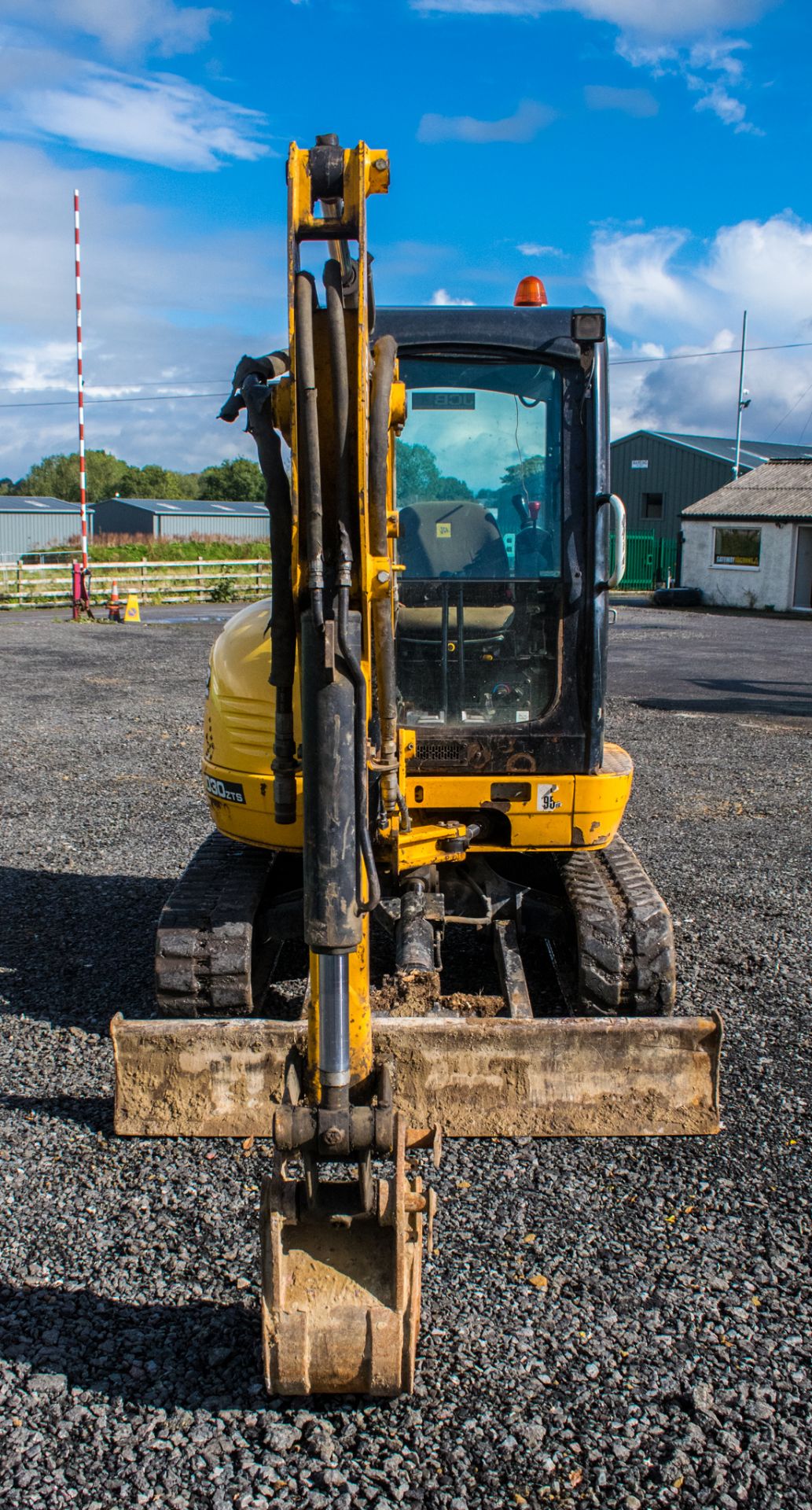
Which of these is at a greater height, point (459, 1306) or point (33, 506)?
point (33, 506)

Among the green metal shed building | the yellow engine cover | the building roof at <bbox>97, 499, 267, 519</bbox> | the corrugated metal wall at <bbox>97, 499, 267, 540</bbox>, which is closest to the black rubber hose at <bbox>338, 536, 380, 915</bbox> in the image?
the yellow engine cover

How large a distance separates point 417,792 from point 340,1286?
2.13 metres

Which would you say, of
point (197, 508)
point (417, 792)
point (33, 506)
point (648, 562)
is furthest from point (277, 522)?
point (197, 508)

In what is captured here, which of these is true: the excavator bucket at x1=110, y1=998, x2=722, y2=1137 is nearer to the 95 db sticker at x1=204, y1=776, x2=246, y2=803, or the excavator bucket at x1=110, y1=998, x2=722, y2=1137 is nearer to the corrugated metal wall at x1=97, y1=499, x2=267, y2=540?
the 95 db sticker at x1=204, y1=776, x2=246, y2=803

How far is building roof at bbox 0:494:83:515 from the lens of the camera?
61844mm

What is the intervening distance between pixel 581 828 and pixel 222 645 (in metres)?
1.81

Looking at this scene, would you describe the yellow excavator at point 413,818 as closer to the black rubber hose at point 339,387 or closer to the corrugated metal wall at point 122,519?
the black rubber hose at point 339,387

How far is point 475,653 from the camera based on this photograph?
486 centimetres

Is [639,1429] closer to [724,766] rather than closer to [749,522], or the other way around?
[724,766]

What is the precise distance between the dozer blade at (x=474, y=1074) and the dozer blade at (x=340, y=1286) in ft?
3.71

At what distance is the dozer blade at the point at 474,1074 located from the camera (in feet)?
13.4

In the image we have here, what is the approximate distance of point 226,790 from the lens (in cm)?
501

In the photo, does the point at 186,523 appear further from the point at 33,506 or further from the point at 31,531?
the point at 31,531

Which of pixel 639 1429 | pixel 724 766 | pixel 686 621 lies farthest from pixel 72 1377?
pixel 686 621
